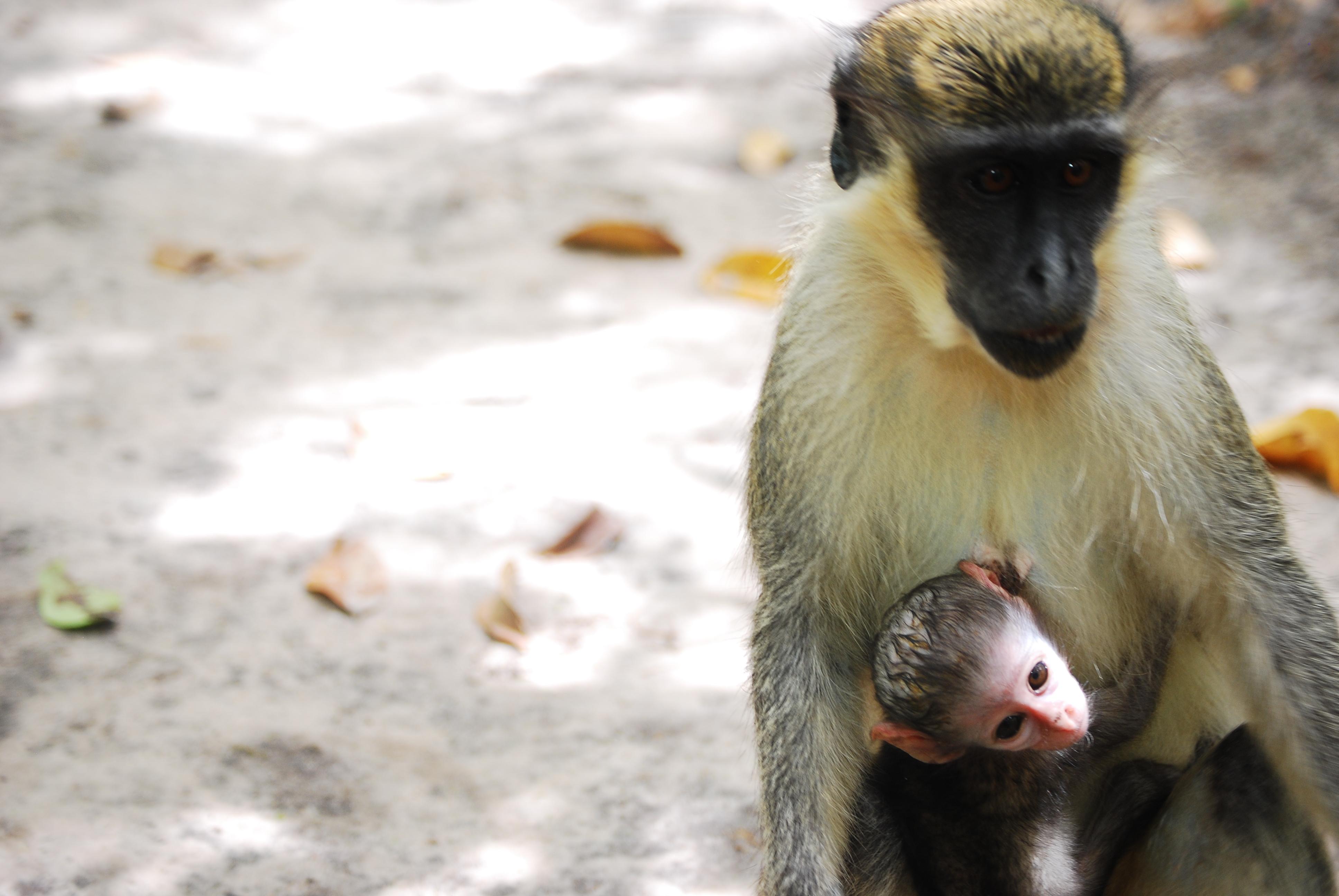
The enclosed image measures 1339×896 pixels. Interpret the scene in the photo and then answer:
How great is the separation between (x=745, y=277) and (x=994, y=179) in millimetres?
2965

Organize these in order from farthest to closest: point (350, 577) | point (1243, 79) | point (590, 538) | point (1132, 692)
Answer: point (1243, 79)
point (590, 538)
point (350, 577)
point (1132, 692)

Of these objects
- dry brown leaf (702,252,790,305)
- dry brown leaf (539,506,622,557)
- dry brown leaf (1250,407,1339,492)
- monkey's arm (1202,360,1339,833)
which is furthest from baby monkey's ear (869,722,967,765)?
dry brown leaf (702,252,790,305)

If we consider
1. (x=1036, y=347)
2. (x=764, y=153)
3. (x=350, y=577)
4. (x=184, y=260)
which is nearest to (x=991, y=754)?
(x=1036, y=347)

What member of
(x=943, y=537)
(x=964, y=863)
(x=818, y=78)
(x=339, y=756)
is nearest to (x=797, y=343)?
(x=943, y=537)

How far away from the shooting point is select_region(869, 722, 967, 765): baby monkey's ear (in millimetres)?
2334

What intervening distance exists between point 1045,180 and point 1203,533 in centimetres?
70

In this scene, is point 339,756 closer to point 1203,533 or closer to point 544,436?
point 544,436

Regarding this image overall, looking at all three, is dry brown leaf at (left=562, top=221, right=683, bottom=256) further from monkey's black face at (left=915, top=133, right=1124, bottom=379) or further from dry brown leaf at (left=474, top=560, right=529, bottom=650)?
monkey's black face at (left=915, top=133, right=1124, bottom=379)

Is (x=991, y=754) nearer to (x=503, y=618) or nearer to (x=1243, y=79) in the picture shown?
(x=503, y=618)

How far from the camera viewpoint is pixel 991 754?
93.4 inches

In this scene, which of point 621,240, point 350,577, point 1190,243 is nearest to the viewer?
point 350,577

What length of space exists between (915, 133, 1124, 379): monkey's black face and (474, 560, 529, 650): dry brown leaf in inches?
67.8

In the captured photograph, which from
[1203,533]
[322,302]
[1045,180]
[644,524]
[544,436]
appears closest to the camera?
[1045,180]

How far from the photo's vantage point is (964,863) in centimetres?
236
